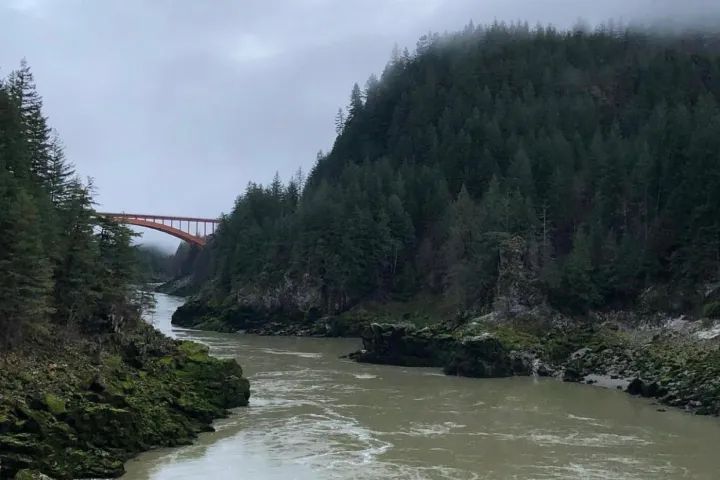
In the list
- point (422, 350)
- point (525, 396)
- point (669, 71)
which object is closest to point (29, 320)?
point (525, 396)

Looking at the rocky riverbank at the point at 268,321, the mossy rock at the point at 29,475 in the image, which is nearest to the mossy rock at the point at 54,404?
the mossy rock at the point at 29,475

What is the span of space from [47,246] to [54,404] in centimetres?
1220

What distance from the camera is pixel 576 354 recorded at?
52906 mm

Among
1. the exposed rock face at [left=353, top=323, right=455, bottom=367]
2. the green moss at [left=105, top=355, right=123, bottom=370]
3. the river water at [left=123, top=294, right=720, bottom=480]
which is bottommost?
the river water at [left=123, top=294, right=720, bottom=480]

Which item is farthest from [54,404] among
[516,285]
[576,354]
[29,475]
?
[516,285]

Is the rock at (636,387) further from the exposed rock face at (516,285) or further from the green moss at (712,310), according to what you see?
the exposed rock face at (516,285)

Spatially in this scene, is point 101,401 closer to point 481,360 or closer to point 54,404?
point 54,404

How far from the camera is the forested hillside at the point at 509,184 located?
204 ft

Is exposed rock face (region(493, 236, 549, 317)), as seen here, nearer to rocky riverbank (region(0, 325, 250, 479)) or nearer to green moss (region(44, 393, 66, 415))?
Result: rocky riverbank (region(0, 325, 250, 479))

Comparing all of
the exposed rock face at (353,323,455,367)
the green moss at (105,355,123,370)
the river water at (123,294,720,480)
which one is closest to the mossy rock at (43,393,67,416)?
the river water at (123,294,720,480)

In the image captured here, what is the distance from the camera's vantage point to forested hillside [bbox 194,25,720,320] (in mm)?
62156

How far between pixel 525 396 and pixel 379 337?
17.8 metres

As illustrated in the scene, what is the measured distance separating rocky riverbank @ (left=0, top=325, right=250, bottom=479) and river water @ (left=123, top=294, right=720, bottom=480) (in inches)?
45.7

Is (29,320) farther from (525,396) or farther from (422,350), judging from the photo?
(422,350)
